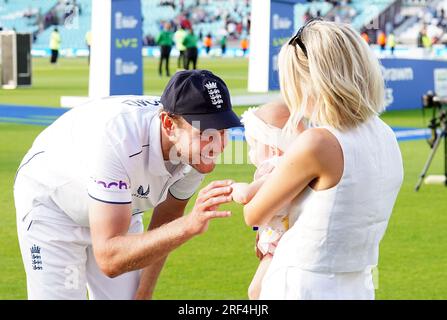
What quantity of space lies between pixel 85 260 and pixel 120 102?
749mm

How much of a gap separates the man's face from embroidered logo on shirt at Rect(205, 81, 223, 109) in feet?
0.35

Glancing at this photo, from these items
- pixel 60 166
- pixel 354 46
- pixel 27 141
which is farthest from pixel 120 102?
pixel 27 141

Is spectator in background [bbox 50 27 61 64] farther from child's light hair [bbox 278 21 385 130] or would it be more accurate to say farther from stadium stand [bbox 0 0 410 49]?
child's light hair [bbox 278 21 385 130]

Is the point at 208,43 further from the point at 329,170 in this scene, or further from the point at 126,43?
the point at 329,170

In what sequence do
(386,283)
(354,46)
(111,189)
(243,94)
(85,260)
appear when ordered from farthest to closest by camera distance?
(243,94)
(386,283)
(85,260)
(111,189)
(354,46)

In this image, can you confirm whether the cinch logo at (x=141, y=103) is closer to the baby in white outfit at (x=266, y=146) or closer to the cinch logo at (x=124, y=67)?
the baby in white outfit at (x=266, y=146)

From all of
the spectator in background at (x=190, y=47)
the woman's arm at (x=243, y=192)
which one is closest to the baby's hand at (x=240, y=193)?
the woman's arm at (x=243, y=192)

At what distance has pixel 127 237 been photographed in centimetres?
341

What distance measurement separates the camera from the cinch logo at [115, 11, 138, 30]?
768 inches

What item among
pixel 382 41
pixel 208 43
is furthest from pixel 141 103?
pixel 208 43

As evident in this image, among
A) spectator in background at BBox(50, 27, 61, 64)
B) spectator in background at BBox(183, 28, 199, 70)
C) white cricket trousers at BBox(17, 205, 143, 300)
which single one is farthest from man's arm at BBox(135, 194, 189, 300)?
spectator in background at BBox(50, 27, 61, 64)

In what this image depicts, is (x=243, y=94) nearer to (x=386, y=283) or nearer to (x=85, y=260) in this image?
(x=386, y=283)

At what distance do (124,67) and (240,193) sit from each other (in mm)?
17048
